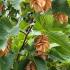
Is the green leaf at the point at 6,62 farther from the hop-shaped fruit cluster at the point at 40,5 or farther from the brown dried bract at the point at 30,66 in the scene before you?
the hop-shaped fruit cluster at the point at 40,5

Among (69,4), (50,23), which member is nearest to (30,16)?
(50,23)

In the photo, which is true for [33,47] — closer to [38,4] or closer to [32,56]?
[32,56]

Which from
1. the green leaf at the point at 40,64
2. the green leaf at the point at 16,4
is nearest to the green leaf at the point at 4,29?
the green leaf at the point at 16,4

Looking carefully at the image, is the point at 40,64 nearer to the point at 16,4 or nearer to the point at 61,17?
the point at 61,17

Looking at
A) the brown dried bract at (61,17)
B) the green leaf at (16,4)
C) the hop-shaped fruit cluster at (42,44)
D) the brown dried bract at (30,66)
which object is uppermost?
the green leaf at (16,4)

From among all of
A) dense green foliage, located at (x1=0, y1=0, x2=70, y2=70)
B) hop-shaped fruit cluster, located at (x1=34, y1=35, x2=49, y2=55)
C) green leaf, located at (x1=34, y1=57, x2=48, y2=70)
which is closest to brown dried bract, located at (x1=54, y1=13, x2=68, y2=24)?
dense green foliage, located at (x1=0, y1=0, x2=70, y2=70)

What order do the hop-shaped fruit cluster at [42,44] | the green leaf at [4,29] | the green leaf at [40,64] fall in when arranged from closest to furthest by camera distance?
1. the green leaf at [4,29]
2. the hop-shaped fruit cluster at [42,44]
3. the green leaf at [40,64]

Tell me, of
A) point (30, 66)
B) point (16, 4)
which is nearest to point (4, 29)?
point (16, 4)

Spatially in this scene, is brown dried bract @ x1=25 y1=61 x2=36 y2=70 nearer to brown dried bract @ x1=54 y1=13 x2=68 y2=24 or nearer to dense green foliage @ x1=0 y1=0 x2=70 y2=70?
dense green foliage @ x1=0 y1=0 x2=70 y2=70
